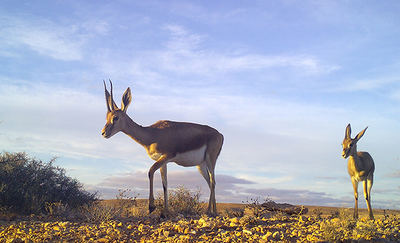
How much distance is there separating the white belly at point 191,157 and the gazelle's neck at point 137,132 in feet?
3.49

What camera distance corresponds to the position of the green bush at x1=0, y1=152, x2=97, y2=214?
490 inches

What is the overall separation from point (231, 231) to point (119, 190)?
6777mm

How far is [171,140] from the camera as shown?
496 inches

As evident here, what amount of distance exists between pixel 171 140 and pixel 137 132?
118cm

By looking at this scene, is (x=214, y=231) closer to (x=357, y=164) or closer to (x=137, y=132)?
(x=137, y=132)

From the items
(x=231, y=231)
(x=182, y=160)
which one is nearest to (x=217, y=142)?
(x=182, y=160)

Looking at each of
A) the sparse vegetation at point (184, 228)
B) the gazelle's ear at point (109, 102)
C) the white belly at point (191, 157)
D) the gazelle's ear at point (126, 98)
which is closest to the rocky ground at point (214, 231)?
the sparse vegetation at point (184, 228)

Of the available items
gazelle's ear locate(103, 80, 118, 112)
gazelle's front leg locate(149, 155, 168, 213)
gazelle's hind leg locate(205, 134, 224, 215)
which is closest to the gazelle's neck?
gazelle's ear locate(103, 80, 118, 112)

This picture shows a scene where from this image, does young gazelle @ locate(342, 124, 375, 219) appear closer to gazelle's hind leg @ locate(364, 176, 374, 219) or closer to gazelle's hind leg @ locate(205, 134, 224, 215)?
gazelle's hind leg @ locate(364, 176, 374, 219)

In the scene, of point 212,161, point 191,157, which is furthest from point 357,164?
point 191,157

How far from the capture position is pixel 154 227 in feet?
28.5

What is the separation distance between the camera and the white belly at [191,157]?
40.8ft

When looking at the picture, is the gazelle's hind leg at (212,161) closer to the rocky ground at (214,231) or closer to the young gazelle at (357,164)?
the rocky ground at (214,231)

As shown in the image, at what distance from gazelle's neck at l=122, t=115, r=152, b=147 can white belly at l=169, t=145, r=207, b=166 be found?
1.07m
